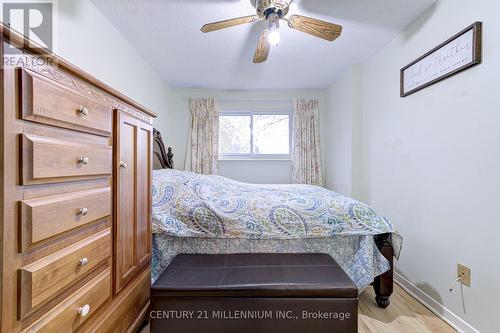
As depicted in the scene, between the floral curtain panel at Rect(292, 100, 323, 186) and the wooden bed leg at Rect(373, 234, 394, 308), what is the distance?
2186 millimetres

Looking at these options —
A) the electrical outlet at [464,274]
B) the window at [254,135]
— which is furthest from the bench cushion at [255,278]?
the window at [254,135]

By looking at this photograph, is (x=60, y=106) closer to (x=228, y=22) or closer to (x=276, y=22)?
(x=228, y=22)

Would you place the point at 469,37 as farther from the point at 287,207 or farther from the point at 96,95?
the point at 96,95

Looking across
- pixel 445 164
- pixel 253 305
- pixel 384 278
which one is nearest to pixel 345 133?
pixel 445 164

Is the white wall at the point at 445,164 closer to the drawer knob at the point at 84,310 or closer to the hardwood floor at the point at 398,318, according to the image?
the hardwood floor at the point at 398,318

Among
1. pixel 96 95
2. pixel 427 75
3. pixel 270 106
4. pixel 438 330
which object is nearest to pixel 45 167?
pixel 96 95

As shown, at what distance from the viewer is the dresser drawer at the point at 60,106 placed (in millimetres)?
702

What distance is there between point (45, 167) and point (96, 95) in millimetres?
412

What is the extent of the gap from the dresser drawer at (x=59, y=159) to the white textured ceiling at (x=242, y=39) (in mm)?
1480

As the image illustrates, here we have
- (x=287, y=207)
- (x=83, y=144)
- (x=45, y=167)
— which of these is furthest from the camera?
(x=287, y=207)

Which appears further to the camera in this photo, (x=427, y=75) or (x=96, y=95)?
(x=427, y=75)

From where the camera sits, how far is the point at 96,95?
104cm

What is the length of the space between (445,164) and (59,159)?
7.40ft

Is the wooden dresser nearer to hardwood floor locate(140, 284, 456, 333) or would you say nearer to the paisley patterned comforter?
the paisley patterned comforter
